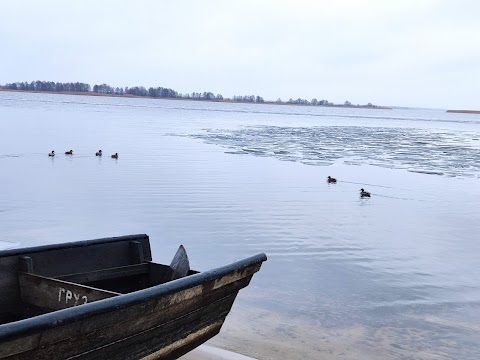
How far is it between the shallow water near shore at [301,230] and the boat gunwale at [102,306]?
1946mm

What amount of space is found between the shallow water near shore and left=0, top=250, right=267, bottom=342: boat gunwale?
6.38 feet

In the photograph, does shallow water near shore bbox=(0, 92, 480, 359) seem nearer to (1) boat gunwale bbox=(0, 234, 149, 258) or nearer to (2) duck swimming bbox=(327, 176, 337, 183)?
(2) duck swimming bbox=(327, 176, 337, 183)

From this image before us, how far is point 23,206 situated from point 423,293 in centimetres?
1020

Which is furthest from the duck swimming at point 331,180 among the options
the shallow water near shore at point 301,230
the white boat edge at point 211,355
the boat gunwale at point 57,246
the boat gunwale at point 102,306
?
the boat gunwale at point 102,306

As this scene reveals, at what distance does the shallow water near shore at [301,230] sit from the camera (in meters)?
7.86

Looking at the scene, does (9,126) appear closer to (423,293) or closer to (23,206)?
(23,206)

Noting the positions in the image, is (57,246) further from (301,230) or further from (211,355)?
(301,230)

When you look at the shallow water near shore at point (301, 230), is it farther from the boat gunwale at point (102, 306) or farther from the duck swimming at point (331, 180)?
the boat gunwale at point (102, 306)

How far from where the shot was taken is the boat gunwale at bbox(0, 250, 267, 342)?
372cm

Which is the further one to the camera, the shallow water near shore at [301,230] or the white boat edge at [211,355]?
the shallow water near shore at [301,230]

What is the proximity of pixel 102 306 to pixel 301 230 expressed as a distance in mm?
9797

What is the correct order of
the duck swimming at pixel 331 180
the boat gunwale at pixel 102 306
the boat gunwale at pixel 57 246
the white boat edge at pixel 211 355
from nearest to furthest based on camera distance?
the boat gunwale at pixel 102 306 → the boat gunwale at pixel 57 246 → the white boat edge at pixel 211 355 → the duck swimming at pixel 331 180

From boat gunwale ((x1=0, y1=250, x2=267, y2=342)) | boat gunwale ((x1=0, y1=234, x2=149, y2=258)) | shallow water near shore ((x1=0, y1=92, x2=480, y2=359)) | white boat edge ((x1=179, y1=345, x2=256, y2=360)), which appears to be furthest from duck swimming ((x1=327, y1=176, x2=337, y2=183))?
boat gunwale ((x1=0, y1=250, x2=267, y2=342))

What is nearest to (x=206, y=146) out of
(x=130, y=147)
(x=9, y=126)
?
(x=130, y=147)
